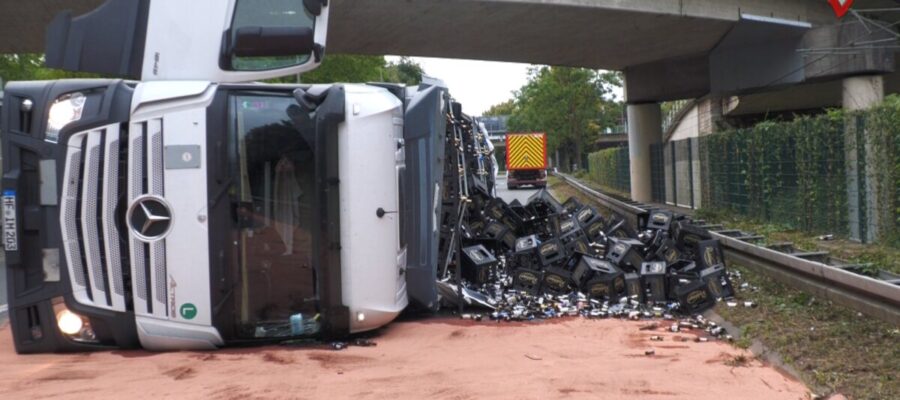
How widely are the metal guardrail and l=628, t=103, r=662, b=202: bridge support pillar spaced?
55.7ft

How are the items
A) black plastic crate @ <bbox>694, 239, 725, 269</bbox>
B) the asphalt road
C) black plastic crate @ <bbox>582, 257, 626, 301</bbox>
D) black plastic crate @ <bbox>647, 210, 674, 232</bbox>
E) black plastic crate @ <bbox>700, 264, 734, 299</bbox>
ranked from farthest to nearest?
the asphalt road → black plastic crate @ <bbox>647, 210, 674, 232</bbox> → black plastic crate @ <bbox>694, 239, 725, 269</bbox> → black plastic crate @ <bbox>582, 257, 626, 301</bbox> → black plastic crate @ <bbox>700, 264, 734, 299</bbox>

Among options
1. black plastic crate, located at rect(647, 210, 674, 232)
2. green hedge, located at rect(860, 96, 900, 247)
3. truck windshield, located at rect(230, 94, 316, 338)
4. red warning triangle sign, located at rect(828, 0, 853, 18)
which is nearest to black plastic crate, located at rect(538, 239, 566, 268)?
black plastic crate, located at rect(647, 210, 674, 232)

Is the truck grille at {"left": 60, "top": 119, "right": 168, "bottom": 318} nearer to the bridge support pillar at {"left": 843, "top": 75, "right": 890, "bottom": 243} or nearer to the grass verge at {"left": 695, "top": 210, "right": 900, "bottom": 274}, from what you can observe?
the grass verge at {"left": 695, "top": 210, "right": 900, "bottom": 274}

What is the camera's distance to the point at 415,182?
7.22 m

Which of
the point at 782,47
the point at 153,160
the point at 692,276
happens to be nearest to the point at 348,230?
the point at 153,160

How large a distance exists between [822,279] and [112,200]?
21.3 feet

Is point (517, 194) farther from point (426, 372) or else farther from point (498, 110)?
point (498, 110)

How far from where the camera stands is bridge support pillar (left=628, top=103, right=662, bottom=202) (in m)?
28.1

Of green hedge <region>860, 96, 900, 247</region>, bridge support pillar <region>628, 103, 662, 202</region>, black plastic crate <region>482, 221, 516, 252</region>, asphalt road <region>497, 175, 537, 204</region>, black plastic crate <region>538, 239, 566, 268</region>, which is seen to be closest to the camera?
black plastic crate <region>538, 239, 566, 268</region>

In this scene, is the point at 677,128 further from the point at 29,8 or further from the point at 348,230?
the point at 348,230

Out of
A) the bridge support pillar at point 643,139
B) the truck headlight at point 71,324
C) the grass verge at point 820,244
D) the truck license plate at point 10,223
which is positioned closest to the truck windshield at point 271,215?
the truck headlight at point 71,324

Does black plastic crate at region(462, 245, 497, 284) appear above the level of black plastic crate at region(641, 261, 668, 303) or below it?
above

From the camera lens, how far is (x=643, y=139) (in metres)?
28.5

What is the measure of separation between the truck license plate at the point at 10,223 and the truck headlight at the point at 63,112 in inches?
20.9
